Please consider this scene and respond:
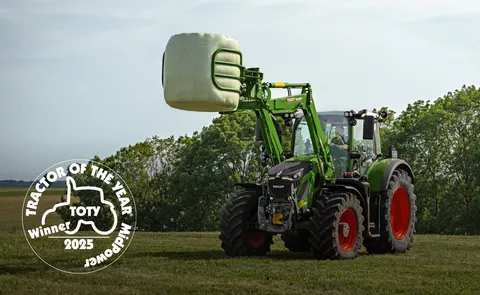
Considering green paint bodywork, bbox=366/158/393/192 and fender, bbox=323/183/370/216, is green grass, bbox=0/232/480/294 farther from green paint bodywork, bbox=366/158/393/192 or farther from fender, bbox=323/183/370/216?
green paint bodywork, bbox=366/158/393/192

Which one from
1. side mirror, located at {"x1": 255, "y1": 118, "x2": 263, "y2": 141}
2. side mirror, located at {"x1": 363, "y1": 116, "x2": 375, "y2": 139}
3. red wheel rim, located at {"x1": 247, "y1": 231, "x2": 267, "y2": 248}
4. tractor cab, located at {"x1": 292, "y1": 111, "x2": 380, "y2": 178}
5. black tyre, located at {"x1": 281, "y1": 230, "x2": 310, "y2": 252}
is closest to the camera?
red wheel rim, located at {"x1": 247, "y1": 231, "x2": 267, "y2": 248}

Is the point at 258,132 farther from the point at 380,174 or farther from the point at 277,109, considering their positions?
the point at 380,174

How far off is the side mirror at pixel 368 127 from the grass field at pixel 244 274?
8.10 ft

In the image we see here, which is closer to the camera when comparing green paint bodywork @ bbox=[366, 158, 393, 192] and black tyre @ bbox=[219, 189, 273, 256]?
black tyre @ bbox=[219, 189, 273, 256]

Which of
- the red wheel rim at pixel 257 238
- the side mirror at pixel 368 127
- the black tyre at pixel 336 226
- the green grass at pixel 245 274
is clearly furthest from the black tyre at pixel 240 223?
the side mirror at pixel 368 127

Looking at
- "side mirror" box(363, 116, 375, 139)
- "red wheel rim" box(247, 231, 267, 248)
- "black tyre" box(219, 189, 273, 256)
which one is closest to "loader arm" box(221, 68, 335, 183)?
"side mirror" box(363, 116, 375, 139)

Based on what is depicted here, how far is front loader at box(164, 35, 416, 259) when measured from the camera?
15555 millimetres

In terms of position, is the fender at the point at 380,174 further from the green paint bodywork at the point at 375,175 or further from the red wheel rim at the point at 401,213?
the red wheel rim at the point at 401,213

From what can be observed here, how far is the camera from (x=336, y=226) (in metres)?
15.5

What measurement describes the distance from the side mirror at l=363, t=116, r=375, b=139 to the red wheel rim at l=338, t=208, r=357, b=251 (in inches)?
65.9

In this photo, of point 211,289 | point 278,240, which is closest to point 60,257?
point 211,289

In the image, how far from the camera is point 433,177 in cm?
5275

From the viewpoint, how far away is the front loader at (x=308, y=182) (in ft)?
51.0

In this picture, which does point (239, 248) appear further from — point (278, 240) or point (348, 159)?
point (278, 240)
